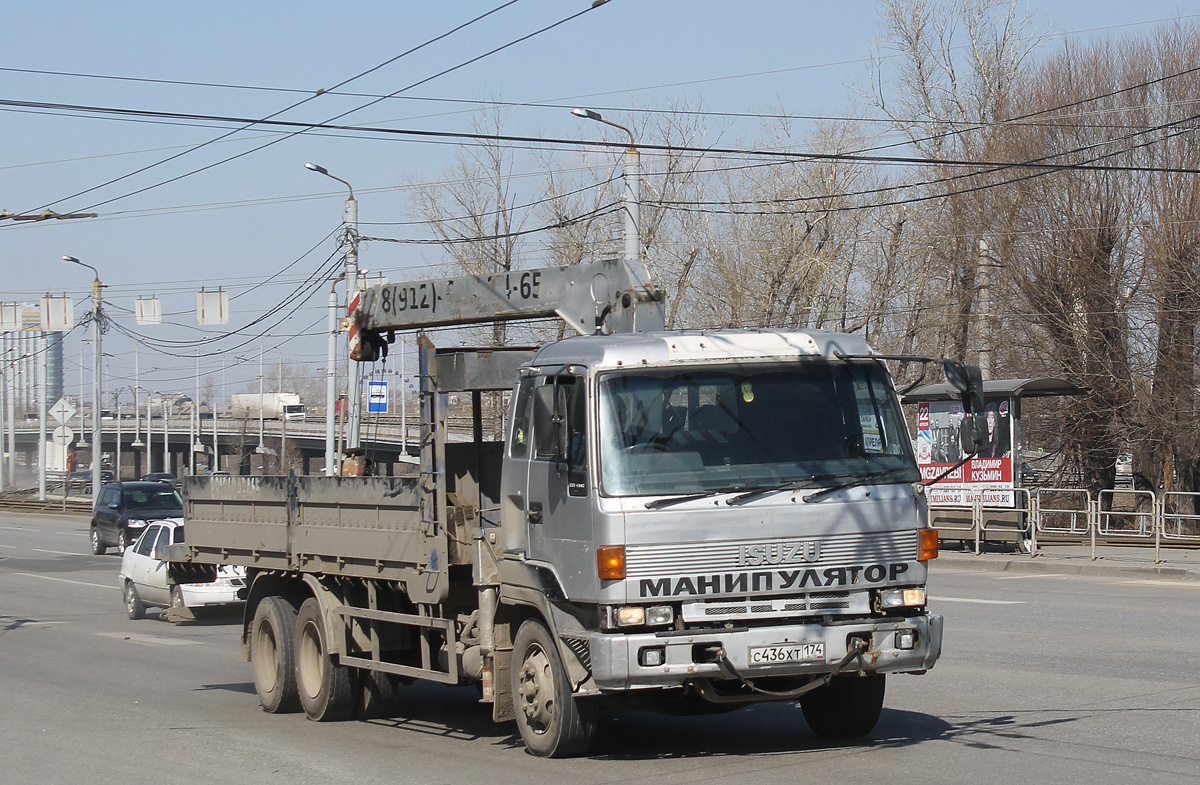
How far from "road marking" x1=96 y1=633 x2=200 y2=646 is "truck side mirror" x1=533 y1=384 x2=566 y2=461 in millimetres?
9980

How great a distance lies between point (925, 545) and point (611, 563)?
180 centimetres

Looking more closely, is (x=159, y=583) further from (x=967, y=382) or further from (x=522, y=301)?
(x=967, y=382)

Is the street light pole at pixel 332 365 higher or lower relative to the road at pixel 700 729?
higher

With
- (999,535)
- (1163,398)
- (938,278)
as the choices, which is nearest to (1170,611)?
(999,535)

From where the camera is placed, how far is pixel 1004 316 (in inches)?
1282

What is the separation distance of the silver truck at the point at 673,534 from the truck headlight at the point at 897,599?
1 cm

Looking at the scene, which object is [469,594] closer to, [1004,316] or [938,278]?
[1004,316]

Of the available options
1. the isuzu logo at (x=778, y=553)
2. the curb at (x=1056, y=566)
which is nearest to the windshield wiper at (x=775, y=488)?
the isuzu logo at (x=778, y=553)

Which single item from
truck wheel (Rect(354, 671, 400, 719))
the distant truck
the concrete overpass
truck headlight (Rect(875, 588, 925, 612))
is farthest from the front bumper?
the distant truck

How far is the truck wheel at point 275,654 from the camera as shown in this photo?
10055 millimetres

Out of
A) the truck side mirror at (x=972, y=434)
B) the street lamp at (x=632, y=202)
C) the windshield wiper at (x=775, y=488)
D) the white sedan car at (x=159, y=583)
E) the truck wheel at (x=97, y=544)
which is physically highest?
the street lamp at (x=632, y=202)

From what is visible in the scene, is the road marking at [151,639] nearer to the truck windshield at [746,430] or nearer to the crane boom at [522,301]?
the crane boom at [522,301]

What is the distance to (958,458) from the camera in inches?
928

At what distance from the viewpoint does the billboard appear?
2442 centimetres
